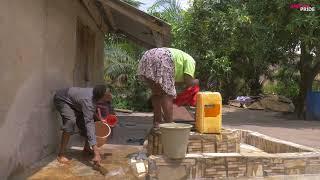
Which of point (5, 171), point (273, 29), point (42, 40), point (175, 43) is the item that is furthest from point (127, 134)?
point (175, 43)

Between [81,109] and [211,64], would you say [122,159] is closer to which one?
[81,109]

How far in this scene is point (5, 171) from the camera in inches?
186

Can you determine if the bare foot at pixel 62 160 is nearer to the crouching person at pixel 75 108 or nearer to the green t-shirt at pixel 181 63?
the crouching person at pixel 75 108

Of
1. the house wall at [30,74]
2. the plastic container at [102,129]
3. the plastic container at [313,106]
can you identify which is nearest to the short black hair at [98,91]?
the plastic container at [102,129]

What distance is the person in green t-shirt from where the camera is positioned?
554 centimetres

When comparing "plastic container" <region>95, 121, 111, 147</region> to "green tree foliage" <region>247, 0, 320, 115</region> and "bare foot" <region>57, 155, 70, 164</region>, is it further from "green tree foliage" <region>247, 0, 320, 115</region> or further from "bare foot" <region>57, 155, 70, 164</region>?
"green tree foliage" <region>247, 0, 320, 115</region>

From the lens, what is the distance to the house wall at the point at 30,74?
4723mm

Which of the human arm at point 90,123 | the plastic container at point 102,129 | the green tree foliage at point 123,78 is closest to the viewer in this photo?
the human arm at point 90,123

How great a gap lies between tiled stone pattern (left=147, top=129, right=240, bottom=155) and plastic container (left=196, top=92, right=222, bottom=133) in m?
0.10

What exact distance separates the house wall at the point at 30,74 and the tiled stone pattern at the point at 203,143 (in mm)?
1455

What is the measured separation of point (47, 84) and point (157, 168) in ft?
6.79

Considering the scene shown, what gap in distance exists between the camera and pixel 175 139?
16.2 feet

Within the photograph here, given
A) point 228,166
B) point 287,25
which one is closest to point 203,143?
point 228,166

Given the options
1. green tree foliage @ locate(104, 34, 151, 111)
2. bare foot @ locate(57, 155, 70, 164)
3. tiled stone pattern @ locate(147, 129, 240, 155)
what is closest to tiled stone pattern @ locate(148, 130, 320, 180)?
tiled stone pattern @ locate(147, 129, 240, 155)
